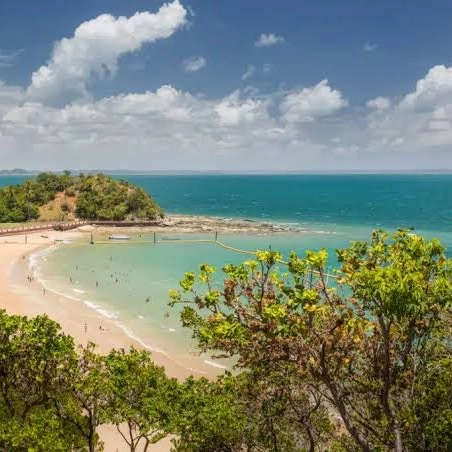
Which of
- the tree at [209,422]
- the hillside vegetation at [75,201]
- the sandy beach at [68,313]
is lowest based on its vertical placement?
the sandy beach at [68,313]

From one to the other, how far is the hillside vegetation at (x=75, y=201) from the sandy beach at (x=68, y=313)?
1403 inches

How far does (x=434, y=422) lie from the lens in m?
12.6

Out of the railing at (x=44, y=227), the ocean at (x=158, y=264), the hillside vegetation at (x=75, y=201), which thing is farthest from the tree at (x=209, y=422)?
the hillside vegetation at (x=75, y=201)

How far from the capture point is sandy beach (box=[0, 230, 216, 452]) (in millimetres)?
34031

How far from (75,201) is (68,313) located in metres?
71.2

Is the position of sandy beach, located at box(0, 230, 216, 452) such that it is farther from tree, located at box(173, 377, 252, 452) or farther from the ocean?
tree, located at box(173, 377, 252, 452)

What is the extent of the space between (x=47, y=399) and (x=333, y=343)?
10.7m

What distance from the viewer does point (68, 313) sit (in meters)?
47.1

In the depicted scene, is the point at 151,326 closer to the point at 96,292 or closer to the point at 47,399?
the point at 96,292

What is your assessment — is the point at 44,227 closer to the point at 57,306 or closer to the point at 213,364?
the point at 57,306

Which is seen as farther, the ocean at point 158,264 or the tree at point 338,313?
the ocean at point 158,264

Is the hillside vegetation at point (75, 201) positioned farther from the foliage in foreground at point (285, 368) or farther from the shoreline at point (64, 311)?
the foliage in foreground at point (285, 368)

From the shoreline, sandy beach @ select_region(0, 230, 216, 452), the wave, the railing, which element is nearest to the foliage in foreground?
sandy beach @ select_region(0, 230, 216, 452)

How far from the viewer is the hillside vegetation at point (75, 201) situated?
108 m
